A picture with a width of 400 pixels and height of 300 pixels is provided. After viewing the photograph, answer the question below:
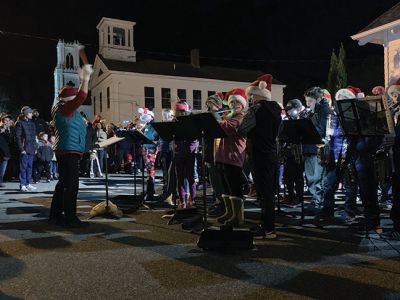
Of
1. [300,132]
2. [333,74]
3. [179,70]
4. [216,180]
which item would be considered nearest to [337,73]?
[333,74]

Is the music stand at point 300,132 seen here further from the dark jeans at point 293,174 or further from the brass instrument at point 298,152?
the dark jeans at point 293,174

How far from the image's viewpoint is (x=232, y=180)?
661 centimetres

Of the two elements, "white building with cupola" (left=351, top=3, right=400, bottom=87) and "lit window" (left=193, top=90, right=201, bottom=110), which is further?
"lit window" (left=193, top=90, right=201, bottom=110)

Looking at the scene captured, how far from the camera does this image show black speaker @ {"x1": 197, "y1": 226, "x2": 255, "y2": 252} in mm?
5441

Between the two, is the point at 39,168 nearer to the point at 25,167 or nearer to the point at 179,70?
the point at 25,167

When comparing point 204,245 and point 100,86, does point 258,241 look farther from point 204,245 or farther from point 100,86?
point 100,86

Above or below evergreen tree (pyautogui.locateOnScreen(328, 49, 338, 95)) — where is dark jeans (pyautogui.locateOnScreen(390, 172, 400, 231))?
below

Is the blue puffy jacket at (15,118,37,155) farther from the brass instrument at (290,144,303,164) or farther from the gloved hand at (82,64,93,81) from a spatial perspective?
the brass instrument at (290,144,303,164)

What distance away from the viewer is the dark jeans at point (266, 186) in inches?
247

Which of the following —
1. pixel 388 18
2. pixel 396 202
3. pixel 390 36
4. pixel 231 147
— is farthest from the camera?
pixel 390 36

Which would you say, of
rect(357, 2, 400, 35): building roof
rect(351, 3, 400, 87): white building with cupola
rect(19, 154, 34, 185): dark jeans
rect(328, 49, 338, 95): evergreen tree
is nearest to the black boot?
rect(19, 154, 34, 185): dark jeans

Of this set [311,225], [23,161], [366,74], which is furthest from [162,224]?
[366,74]

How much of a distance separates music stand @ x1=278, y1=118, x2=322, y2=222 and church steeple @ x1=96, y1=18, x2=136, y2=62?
38.0 meters

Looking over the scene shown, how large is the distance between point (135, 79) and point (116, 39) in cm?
538
